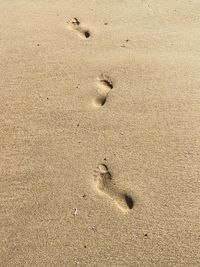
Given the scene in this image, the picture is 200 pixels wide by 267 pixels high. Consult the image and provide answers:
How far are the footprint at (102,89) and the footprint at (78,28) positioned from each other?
46cm

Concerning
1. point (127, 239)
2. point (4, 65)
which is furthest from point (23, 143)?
point (127, 239)

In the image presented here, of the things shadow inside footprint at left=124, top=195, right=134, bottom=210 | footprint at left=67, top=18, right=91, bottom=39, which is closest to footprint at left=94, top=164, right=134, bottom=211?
shadow inside footprint at left=124, top=195, right=134, bottom=210

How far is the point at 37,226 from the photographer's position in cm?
244

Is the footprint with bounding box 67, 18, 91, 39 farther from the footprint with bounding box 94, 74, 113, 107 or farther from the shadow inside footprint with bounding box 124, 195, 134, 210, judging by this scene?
the shadow inside footprint with bounding box 124, 195, 134, 210

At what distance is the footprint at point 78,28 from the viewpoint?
3334 millimetres

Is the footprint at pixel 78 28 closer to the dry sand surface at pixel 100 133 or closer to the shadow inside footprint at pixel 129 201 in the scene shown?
the dry sand surface at pixel 100 133

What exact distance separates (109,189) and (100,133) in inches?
16.0

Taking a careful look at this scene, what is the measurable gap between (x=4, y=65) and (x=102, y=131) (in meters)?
0.92

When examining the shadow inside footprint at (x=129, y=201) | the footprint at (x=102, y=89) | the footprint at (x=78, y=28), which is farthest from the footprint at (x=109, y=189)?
the footprint at (x=78, y=28)

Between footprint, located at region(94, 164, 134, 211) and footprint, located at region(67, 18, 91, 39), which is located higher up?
footprint, located at region(67, 18, 91, 39)

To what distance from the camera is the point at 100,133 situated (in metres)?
2.79

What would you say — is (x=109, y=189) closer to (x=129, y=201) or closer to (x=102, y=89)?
(x=129, y=201)

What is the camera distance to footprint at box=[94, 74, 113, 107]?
9.59 feet

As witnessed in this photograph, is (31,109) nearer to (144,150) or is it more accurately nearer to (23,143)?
(23,143)
